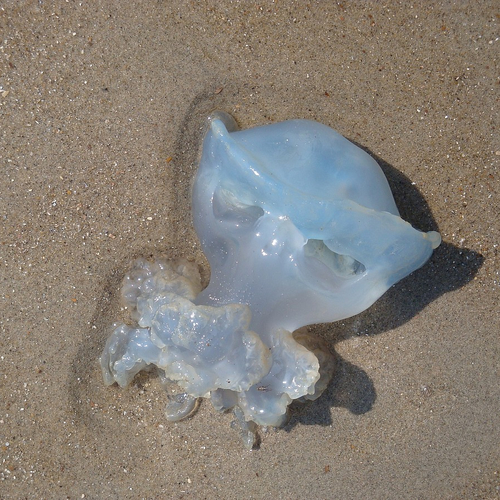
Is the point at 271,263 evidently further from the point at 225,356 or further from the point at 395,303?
the point at 395,303

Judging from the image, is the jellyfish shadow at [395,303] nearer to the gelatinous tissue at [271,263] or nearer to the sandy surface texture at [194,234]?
the sandy surface texture at [194,234]

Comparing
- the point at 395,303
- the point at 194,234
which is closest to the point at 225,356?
the point at 194,234

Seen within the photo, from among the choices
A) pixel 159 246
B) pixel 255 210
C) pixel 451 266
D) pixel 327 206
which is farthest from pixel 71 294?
pixel 451 266

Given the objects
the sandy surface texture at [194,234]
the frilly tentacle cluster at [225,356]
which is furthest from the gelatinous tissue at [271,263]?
the sandy surface texture at [194,234]

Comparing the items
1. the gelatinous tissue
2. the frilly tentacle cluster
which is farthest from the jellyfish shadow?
the frilly tentacle cluster

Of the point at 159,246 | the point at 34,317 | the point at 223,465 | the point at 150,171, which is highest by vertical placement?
the point at 150,171

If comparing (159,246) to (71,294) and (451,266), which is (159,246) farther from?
(451,266)
